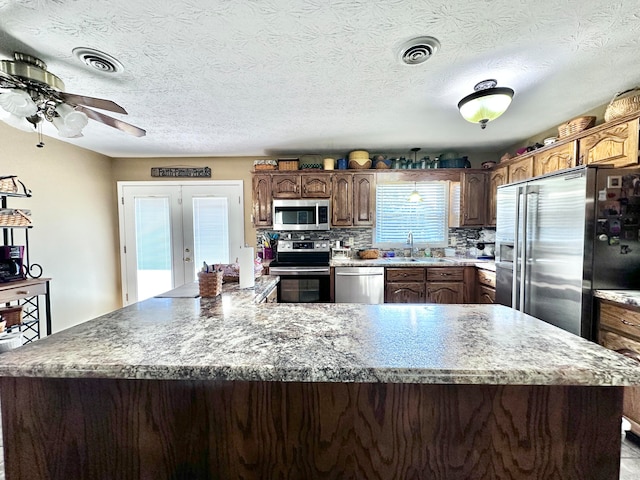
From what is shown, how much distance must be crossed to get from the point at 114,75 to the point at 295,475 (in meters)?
2.52

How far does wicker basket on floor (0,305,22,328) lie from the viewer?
2393 mm

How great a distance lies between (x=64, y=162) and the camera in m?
3.27

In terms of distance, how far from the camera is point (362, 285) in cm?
341

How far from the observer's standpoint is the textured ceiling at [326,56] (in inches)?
52.3

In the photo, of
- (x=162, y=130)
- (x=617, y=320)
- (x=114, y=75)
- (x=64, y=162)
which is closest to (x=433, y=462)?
→ (x=617, y=320)

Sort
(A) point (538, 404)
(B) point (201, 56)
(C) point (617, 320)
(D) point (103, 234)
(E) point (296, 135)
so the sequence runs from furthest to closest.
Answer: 1. (D) point (103, 234)
2. (E) point (296, 135)
3. (C) point (617, 320)
4. (B) point (201, 56)
5. (A) point (538, 404)

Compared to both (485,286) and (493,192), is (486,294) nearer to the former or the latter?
(485,286)

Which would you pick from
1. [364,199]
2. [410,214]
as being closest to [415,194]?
[410,214]

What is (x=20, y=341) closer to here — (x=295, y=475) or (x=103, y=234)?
(x=103, y=234)

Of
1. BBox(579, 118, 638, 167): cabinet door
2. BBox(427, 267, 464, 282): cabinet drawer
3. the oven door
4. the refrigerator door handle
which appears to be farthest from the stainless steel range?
BBox(579, 118, 638, 167): cabinet door

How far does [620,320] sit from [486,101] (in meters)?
1.71

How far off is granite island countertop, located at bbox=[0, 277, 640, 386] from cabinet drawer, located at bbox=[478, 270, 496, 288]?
2115 millimetres

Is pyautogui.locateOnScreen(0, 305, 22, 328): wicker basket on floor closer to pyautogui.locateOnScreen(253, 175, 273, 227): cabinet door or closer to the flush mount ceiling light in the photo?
pyautogui.locateOnScreen(253, 175, 273, 227): cabinet door

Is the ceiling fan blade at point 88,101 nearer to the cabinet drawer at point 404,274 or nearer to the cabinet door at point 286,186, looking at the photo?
the cabinet door at point 286,186
